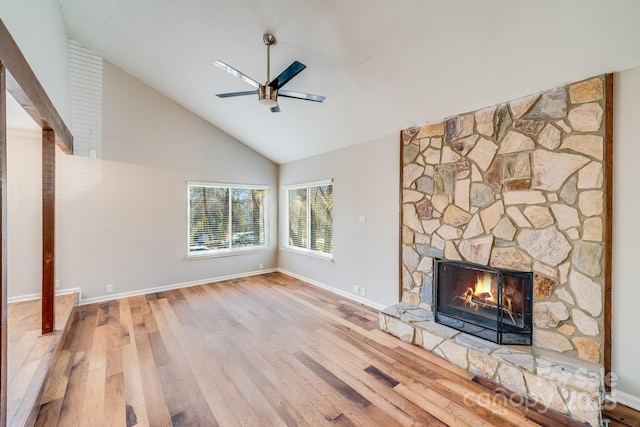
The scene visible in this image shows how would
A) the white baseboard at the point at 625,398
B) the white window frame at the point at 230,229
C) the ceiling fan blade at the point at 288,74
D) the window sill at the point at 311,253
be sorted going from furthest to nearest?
1. the white window frame at the point at 230,229
2. the window sill at the point at 311,253
3. the ceiling fan blade at the point at 288,74
4. the white baseboard at the point at 625,398

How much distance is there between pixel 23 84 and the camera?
1.79 m

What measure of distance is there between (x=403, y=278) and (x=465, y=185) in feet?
4.75

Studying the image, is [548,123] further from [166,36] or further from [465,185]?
[166,36]

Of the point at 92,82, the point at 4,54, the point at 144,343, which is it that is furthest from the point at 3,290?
the point at 92,82

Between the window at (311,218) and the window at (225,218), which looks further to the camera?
the window at (225,218)

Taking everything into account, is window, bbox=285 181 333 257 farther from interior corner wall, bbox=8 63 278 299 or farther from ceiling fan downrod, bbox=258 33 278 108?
ceiling fan downrod, bbox=258 33 278 108

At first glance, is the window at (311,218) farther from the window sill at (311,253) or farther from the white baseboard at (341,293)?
the white baseboard at (341,293)

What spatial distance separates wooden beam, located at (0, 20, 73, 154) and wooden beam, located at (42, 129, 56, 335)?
23cm

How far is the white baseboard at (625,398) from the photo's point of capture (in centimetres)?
201

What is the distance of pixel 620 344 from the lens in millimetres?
2086

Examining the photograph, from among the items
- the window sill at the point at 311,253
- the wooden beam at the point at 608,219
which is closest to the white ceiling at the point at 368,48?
the wooden beam at the point at 608,219

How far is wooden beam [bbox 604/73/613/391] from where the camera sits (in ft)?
6.91

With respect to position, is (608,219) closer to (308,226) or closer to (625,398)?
(625,398)

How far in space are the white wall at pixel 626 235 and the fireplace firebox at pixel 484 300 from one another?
573mm
